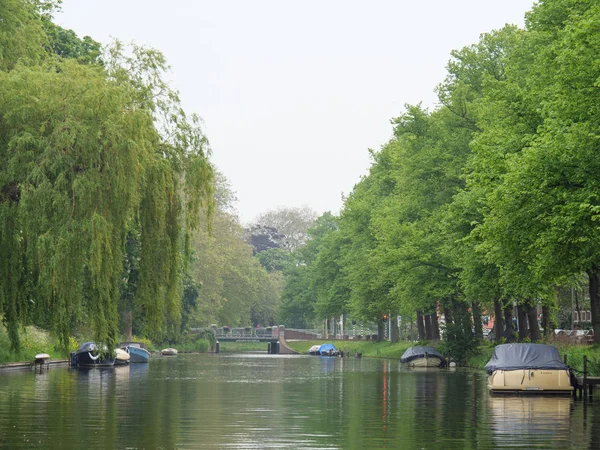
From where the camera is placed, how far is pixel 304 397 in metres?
37.8

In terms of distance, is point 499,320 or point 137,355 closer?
point 499,320

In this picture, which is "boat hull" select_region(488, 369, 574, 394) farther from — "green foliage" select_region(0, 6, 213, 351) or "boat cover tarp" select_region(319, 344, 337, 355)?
"boat cover tarp" select_region(319, 344, 337, 355)

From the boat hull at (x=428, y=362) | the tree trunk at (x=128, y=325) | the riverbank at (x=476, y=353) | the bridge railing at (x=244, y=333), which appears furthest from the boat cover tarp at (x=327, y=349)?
the boat hull at (x=428, y=362)

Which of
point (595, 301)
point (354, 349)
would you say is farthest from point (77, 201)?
point (354, 349)

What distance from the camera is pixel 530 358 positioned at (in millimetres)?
39156

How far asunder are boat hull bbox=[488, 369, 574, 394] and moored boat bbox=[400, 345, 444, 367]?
100 feet

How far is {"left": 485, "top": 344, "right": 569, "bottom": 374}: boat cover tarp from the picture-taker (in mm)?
38875

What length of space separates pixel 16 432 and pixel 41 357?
36.1 metres

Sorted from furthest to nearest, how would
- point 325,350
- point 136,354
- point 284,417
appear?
point 325,350, point 136,354, point 284,417

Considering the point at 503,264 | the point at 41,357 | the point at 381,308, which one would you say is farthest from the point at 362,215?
the point at 503,264

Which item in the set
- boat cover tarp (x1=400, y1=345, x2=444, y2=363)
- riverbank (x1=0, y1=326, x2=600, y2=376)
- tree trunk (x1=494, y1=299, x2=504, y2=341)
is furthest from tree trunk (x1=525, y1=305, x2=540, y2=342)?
boat cover tarp (x1=400, y1=345, x2=444, y2=363)

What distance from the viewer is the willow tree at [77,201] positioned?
29.5 meters

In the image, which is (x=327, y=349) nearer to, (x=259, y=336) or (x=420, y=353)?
(x=259, y=336)

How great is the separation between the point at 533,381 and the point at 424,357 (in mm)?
31526
